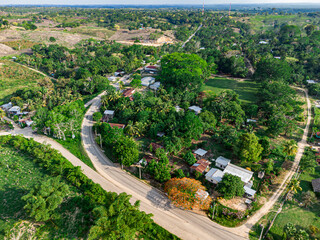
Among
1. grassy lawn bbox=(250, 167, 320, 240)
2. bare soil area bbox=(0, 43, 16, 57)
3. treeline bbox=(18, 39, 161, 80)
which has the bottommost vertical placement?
grassy lawn bbox=(250, 167, 320, 240)

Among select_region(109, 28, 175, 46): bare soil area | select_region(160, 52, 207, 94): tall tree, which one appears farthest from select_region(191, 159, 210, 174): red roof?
select_region(109, 28, 175, 46): bare soil area

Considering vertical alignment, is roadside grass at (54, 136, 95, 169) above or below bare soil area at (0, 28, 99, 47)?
below

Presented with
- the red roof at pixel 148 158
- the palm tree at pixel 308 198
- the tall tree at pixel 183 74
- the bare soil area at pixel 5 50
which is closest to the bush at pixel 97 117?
the red roof at pixel 148 158

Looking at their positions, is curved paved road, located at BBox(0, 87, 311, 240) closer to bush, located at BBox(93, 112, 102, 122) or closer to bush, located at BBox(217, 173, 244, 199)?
bush, located at BBox(217, 173, 244, 199)

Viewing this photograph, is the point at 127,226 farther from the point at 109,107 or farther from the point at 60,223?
the point at 109,107

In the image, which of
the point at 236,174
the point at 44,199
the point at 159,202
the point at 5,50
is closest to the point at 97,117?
the point at 44,199

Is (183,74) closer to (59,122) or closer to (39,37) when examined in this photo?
(59,122)

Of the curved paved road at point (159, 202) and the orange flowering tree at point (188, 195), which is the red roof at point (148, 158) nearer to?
the curved paved road at point (159, 202)
